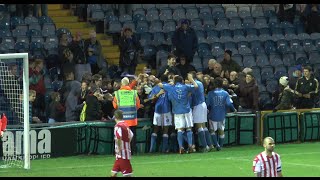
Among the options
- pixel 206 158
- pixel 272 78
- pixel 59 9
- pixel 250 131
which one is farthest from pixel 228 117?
pixel 59 9

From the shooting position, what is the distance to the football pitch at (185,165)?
20.8 meters

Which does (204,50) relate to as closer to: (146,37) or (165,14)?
(146,37)

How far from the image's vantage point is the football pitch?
20.8m

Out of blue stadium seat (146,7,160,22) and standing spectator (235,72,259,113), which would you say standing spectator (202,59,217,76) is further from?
blue stadium seat (146,7,160,22)

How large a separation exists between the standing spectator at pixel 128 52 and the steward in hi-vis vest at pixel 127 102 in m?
4.36

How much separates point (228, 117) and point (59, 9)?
887 centimetres

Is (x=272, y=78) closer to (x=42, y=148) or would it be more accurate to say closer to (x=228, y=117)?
(x=228, y=117)

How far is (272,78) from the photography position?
29.5 metres

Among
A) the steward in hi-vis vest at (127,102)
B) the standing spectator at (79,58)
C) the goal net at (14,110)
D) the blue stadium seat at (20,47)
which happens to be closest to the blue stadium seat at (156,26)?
the standing spectator at (79,58)

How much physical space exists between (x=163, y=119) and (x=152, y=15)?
799 centimetres

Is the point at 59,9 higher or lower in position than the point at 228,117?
higher

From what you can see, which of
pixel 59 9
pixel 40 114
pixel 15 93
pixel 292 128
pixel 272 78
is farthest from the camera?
pixel 59 9

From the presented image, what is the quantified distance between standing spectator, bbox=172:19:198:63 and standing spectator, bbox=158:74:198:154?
4.40 m

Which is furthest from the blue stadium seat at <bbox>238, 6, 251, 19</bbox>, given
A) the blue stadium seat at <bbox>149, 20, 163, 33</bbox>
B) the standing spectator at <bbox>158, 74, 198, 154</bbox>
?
the standing spectator at <bbox>158, 74, 198, 154</bbox>
